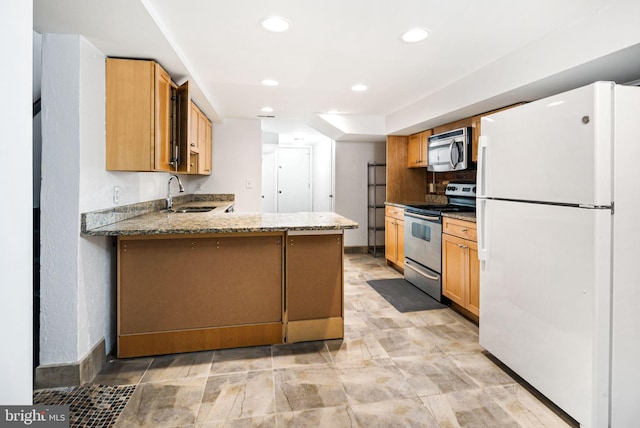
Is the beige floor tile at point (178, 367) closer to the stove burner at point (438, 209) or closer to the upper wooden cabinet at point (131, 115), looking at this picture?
the upper wooden cabinet at point (131, 115)

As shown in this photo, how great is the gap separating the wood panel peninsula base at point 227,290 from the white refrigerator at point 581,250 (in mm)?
1256

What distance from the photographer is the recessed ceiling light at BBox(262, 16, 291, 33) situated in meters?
2.07

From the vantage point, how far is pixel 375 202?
6.03 metres

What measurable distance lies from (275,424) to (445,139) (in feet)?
11.1

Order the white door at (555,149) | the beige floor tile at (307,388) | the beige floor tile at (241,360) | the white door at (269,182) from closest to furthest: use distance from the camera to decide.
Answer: the white door at (555,149) → the beige floor tile at (307,388) → the beige floor tile at (241,360) → the white door at (269,182)

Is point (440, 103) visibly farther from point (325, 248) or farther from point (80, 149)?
point (80, 149)

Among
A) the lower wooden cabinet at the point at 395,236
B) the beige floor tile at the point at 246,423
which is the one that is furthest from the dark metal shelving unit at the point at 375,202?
the beige floor tile at the point at 246,423

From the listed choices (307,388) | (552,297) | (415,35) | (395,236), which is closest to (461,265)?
(552,297)

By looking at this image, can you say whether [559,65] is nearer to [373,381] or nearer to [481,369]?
[481,369]

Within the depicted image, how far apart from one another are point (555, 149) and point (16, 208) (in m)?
2.13

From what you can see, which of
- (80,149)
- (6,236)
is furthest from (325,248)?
(6,236)

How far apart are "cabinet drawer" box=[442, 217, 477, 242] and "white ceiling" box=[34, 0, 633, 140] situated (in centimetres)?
133

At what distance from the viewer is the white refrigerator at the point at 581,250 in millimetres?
1548

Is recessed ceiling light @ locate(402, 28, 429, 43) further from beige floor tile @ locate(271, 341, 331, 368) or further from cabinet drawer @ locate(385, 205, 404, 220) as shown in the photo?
cabinet drawer @ locate(385, 205, 404, 220)
